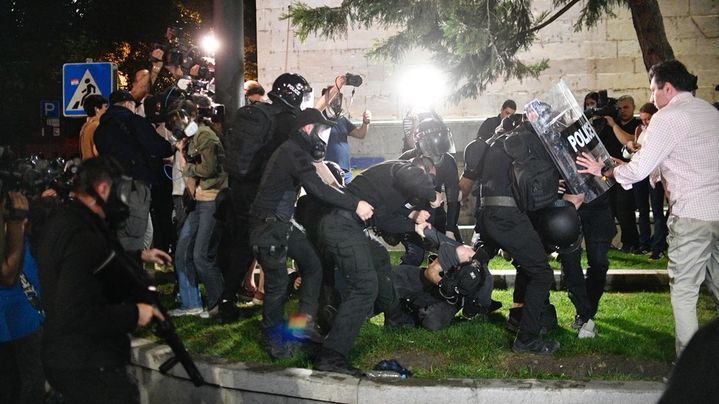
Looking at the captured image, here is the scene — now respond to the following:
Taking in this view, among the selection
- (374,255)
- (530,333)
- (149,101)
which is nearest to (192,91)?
(149,101)

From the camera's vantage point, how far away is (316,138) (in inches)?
256

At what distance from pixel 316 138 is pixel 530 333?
7.25 ft

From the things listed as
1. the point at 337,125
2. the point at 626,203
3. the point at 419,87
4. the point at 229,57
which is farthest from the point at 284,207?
the point at 419,87

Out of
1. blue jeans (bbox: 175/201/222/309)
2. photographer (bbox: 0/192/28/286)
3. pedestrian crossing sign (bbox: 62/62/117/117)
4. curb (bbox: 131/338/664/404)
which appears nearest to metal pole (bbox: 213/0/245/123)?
blue jeans (bbox: 175/201/222/309)

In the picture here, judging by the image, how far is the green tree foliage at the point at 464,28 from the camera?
9469mm

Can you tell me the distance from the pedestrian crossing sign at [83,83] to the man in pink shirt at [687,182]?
762 centimetres

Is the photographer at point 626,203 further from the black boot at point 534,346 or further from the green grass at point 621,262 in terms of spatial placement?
the black boot at point 534,346

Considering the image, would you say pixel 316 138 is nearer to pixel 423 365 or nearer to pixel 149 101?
pixel 423 365

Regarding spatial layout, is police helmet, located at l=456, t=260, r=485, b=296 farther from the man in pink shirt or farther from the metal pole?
the metal pole

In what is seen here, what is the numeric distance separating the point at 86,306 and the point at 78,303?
→ 0.04 metres

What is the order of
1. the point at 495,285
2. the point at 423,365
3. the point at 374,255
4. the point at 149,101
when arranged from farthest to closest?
the point at 495,285 → the point at 149,101 → the point at 374,255 → the point at 423,365

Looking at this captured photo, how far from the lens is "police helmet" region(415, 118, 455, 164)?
7059mm

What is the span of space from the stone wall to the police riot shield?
6.35 m

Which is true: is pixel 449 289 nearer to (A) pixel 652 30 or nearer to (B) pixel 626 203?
(A) pixel 652 30
